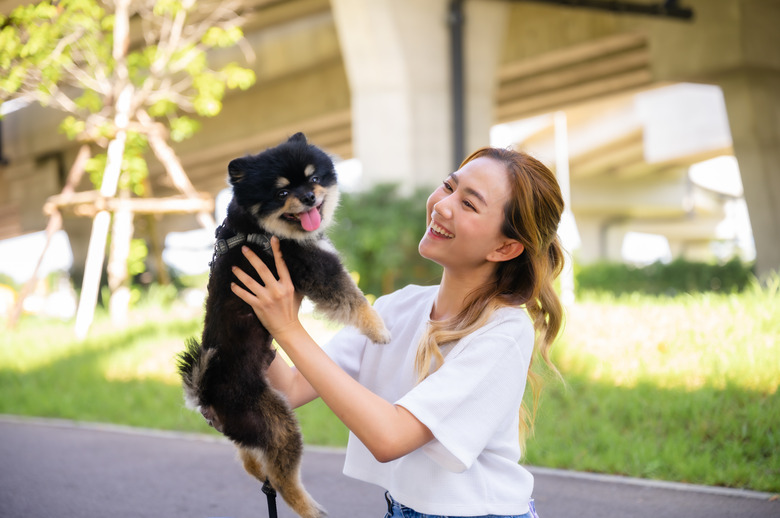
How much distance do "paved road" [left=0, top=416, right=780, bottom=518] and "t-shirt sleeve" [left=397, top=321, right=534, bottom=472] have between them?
2.24m

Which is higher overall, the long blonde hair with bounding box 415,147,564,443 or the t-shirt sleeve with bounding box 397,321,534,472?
the long blonde hair with bounding box 415,147,564,443

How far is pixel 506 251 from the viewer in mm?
2270

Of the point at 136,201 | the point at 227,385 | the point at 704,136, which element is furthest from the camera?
the point at 704,136

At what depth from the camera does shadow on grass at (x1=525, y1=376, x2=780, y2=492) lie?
4.28 m

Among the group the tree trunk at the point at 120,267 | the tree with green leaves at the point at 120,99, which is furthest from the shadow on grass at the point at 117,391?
the tree with green leaves at the point at 120,99

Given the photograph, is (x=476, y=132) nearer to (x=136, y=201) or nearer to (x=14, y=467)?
(x=136, y=201)

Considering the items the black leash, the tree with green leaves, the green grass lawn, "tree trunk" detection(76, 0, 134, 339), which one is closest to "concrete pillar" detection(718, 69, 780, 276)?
the green grass lawn

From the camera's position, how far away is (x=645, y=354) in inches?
234

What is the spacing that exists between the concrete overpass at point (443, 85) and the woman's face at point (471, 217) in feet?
23.1

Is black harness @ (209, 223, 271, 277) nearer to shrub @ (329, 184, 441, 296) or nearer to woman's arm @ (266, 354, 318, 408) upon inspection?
woman's arm @ (266, 354, 318, 408)

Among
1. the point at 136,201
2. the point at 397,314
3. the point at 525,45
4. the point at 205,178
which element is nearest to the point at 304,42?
the point at 525,45

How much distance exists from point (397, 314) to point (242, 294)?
0.71 meters

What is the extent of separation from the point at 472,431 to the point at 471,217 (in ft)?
2.07

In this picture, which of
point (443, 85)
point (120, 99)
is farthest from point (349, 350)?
point (443, 85)
